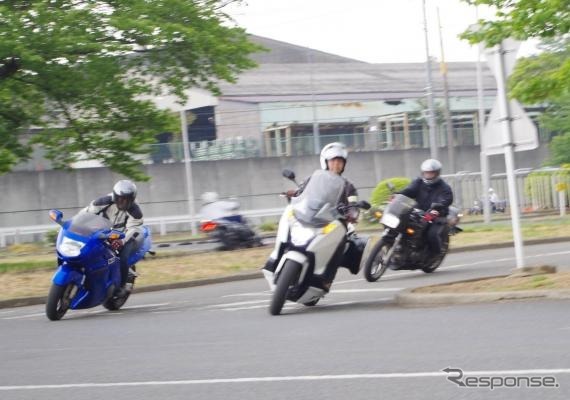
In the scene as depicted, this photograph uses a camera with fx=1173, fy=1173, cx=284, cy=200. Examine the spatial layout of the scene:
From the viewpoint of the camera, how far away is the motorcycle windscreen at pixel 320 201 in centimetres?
1276

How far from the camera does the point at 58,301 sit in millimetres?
13656

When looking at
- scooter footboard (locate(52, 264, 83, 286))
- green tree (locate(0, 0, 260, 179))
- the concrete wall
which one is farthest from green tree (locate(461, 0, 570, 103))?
the concrete wall

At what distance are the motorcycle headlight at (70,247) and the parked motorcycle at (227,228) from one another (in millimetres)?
13321

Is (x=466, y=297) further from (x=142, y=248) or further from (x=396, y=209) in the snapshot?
(x=142, y=248)

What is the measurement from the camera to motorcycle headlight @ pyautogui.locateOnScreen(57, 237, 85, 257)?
13.5 m

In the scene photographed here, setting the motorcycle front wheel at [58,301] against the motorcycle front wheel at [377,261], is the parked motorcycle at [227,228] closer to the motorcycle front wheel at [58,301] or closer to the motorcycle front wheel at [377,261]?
the motorcycle front wheel at [377,261]

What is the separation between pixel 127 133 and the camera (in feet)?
88.6

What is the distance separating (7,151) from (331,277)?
42.4 feet

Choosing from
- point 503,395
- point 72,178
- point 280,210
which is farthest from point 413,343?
point 72,178

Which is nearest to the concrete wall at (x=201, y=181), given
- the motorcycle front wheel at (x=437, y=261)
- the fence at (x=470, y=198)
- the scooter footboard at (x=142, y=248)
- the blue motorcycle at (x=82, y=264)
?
the fence at (x=470, y=198)

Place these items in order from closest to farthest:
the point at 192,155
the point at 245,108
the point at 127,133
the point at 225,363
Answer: the point at 225,363 < the point at 127,133 < the point at 192,155 < the point at 245,108

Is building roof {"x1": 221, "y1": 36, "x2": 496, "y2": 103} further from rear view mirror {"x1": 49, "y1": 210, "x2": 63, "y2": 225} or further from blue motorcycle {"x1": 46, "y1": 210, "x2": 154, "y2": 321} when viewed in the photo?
rear view mirror {"x1": 49, "y1": 210, "x2": 63, "y2": 225}

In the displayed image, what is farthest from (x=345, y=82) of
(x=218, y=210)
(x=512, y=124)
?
(x=512, y=124)

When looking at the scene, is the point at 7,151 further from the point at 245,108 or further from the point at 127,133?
the point at 245,108
